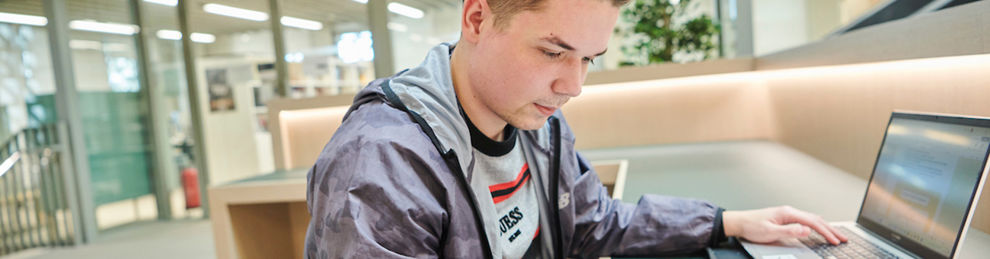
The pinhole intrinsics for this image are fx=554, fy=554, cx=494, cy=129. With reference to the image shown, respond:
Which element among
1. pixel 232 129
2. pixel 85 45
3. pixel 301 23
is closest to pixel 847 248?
pixel 301 23

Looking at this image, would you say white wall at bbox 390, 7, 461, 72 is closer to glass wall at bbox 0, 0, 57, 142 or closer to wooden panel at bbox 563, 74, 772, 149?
wooden panel at bbox 563, 74, 772, 149

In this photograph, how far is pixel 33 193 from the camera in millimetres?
4102

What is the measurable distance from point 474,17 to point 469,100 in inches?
4.5

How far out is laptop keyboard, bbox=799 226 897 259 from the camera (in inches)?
26.2

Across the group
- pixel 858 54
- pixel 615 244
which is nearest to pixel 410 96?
pixel 615 244

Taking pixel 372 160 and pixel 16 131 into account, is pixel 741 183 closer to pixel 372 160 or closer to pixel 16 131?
pixel 372 160

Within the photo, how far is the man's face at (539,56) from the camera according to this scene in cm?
63

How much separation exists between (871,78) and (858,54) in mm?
212

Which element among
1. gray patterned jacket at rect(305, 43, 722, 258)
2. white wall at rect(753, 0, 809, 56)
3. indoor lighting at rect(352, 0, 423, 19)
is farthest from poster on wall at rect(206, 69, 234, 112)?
gray patterned jacket at rect(305, 43, 722, 258)

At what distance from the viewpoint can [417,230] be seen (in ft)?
1.79

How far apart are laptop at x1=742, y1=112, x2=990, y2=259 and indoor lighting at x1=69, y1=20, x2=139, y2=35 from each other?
207 inches

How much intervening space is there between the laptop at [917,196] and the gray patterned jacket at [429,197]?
162 millimetres

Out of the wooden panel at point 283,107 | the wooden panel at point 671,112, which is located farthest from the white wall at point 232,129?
the wooden panel at point 671,112

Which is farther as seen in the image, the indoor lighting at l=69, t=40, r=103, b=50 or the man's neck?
the indoor lighting at l=69, t=40, r=103, b=50
